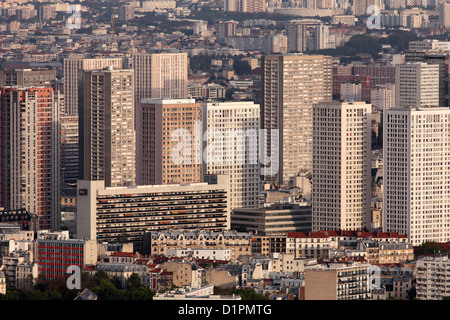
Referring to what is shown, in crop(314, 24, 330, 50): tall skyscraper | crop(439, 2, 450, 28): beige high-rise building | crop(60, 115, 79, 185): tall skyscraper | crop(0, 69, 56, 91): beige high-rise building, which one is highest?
crop(439, 2, 450, 28): beige high-rise building

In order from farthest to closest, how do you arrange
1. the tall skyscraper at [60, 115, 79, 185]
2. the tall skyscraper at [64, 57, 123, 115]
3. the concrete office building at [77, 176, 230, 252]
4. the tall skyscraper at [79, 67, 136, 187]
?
the tall skyscraper at [64, 57, 123, 115]
the tall skyscraper at [60, 115, 79, 185]
the tall skyscraper at [79, 67, 136, 187]
the concrete office building at [77, 176, 230, 252]

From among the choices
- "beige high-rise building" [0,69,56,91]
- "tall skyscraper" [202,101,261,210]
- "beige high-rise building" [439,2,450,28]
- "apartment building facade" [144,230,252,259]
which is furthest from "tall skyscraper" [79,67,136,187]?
"beige high-rise building" [439,2,450,28]

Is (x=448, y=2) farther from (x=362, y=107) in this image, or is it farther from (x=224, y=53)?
(x=362, y=107)

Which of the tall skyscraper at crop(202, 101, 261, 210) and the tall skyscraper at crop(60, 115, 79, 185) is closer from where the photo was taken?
the tall skyscraper at crop(202, 101, 261, 210)

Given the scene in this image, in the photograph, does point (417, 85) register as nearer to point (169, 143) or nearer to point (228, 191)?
point (169, 143)

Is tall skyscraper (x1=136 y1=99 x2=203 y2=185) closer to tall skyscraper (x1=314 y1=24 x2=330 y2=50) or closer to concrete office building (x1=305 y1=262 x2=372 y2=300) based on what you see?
concrete office building (x1=305 y1=262 x2=372 y2=300)

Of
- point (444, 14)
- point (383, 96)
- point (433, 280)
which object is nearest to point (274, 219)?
point (433, 280)

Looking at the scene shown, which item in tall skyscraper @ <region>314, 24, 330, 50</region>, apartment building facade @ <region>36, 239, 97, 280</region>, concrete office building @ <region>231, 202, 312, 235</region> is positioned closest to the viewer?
apartment building facade @ <region>36, 239, 97, 280</region>

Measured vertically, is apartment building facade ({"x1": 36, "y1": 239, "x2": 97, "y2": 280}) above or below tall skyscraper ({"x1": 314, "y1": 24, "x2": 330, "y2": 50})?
below
